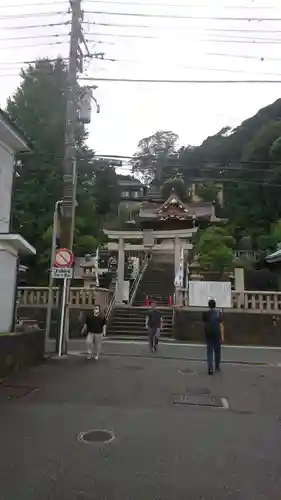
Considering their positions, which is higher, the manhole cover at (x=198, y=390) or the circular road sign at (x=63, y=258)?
the circular road sign at (x=63, y=258)

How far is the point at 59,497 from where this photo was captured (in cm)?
396

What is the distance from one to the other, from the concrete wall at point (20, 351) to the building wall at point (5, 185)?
9.22 feet

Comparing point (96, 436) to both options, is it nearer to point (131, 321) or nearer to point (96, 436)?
point (96, 436)

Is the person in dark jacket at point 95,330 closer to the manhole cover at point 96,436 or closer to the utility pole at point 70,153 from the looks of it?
the utility pole at point 70,153

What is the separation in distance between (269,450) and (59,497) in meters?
2.61

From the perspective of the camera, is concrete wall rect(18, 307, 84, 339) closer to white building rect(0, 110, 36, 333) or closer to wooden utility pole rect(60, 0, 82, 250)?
wooden utility pole rect(60, 0, 82, 250)

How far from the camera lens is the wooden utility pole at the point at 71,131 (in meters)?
13.6

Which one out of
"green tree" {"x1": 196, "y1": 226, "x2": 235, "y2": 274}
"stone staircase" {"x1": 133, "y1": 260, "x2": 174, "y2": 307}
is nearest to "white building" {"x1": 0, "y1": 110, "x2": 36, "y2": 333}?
"stone staircase" {"x1": 133, "y1": 260, "x2": 174, "y2": 307}

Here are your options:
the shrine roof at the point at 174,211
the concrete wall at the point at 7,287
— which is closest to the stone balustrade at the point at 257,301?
the concrete wall at the point at 7,287

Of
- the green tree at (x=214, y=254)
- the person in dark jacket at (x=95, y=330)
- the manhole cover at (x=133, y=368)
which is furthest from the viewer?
the green tree at (x=214, y=254)

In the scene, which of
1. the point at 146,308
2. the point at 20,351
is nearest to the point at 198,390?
the point at 20,351

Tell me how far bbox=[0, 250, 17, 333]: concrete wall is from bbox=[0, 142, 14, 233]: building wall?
899 mm

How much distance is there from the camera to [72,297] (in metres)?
22.1

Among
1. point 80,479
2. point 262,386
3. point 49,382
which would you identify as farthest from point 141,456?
point 262,386
